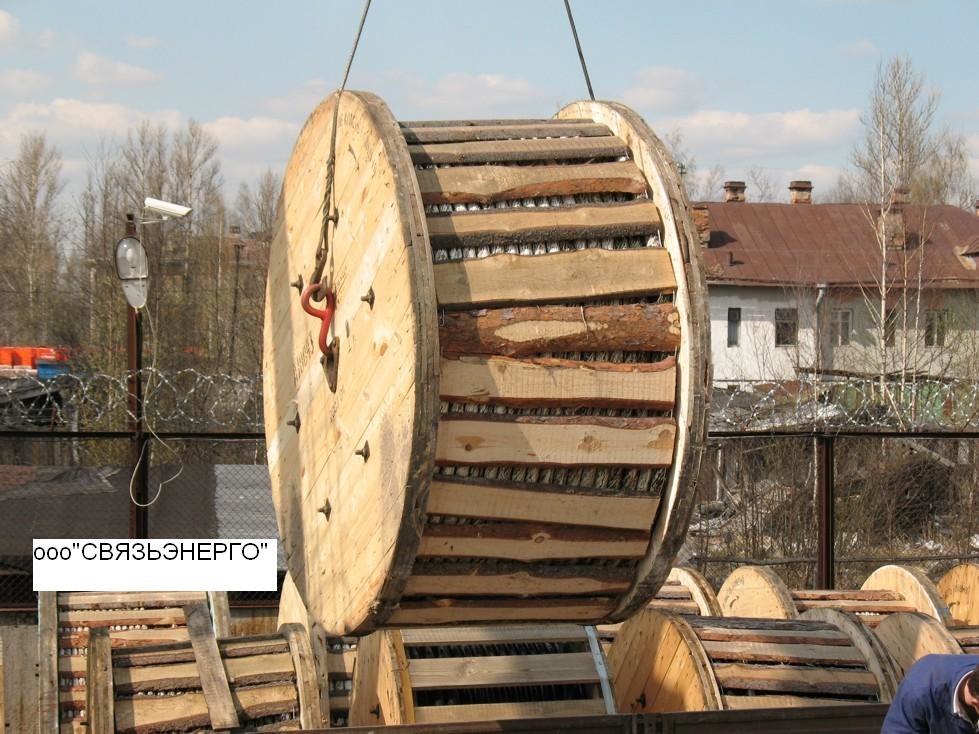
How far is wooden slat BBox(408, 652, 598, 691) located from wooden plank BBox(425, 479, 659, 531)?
6.01 feet

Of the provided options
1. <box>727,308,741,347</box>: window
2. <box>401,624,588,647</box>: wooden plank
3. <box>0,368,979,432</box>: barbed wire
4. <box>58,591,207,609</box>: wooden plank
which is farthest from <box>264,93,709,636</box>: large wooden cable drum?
<box>727,308,741,347</box>: window

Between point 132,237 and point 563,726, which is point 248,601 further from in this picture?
point 563,726

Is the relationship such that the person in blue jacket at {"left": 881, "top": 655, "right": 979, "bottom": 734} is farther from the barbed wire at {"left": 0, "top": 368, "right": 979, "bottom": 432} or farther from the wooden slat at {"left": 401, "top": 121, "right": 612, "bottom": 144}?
the barbed wire at {"left": 0, "top": 368, "right": 979, "bottom": 432}

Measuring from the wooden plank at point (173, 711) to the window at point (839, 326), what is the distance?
28350mm

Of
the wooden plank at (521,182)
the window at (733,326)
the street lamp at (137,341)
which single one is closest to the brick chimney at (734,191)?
the window at (733,326)

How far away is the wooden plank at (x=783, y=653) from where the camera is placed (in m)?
5.93

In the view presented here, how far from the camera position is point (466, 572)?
4.08 meters

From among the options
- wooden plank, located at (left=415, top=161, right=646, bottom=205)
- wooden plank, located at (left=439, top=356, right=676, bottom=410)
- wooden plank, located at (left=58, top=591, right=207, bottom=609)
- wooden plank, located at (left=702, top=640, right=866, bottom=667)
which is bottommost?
wooden plank, located at (left=702, top=640, right=866, bottom=667)

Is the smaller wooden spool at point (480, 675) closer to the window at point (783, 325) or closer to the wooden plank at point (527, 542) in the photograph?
the wooden plank at point (527, 542)

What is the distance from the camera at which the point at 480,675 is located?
5.64 meters

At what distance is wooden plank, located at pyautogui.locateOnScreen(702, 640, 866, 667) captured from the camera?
5930 mm

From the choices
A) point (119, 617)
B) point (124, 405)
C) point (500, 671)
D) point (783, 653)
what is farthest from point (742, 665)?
point (124, 405)

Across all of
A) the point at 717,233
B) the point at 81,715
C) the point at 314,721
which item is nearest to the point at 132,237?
the point at 81,715

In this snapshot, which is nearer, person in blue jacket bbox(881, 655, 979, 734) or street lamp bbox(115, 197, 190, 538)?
person in blue jacket bbox(881, 655, 979, 734)
